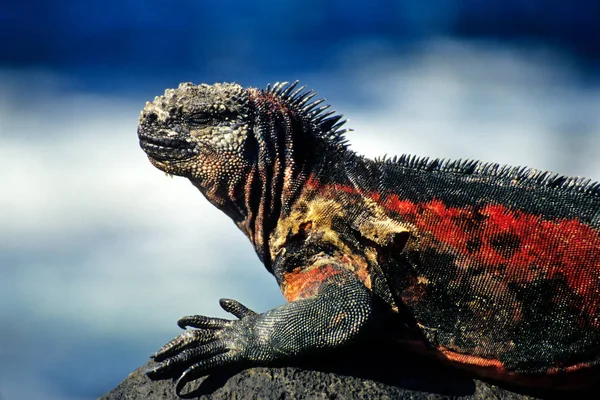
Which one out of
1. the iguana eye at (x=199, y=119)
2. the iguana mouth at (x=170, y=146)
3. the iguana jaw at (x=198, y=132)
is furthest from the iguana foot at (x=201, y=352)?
the iguana eye at (x=199, y=119)

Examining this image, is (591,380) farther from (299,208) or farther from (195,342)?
(195,342)

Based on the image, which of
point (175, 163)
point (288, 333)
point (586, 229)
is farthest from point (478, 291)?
point (175, 163)

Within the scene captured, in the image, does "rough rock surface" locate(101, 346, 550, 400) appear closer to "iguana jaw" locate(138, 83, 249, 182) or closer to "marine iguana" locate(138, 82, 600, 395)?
"marine iguana" locate(138, 82, 600, 395)

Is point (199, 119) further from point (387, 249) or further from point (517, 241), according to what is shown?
point (517, 241)

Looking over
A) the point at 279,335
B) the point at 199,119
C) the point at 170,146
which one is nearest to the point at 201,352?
the point at 279,335

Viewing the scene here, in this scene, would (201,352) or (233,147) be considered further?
(233,147)

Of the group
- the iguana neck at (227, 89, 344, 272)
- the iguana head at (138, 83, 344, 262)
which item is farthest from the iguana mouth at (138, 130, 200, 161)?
the iguana neck at (227, 89, 344, 272)

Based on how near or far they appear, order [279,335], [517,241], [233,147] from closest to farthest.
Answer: [279,335]
[517,241]
[233,147]
